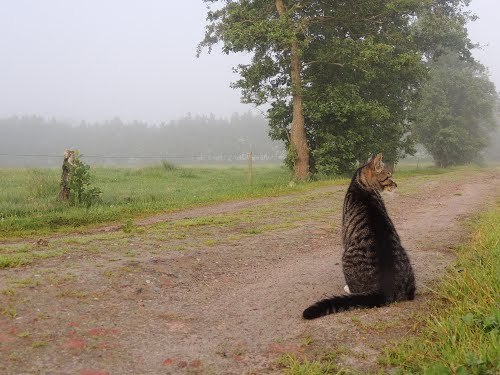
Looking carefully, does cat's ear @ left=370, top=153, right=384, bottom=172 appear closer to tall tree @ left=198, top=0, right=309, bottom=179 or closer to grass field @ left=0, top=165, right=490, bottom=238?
grass field @ left=0, top=165, right=490, bottom=238

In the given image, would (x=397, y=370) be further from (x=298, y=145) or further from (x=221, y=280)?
(x=298, y=145)

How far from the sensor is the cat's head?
21.2ft

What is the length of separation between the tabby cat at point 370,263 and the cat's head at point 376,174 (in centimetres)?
50

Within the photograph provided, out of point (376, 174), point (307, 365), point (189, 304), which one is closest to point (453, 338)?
point (307, 365)

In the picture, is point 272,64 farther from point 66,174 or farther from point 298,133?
point 66,174

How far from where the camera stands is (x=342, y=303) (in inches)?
189

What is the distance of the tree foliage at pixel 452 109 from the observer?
40094 mm

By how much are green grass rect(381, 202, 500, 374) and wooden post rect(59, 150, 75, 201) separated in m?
11.5

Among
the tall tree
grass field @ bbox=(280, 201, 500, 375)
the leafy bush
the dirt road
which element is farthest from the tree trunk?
grass field @ bbox=(280, 201, 500, 375)

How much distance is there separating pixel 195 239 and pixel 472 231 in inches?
223

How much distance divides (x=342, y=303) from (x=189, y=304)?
1.85 m

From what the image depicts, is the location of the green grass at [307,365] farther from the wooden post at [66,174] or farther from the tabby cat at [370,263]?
the wooden post at [66,174]

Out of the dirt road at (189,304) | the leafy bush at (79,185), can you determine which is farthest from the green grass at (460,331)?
the leafy bush at (79,185)

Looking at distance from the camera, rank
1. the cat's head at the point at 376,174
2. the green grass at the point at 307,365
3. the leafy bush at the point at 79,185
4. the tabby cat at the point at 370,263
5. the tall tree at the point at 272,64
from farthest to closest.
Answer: the tall tree at the point at 272,64 → the leafy bush at the point at 79,185 → the cat's head at the point at 376,174 → the tabby cat at the point at 370,263 → the green grass at the point at 307,365
